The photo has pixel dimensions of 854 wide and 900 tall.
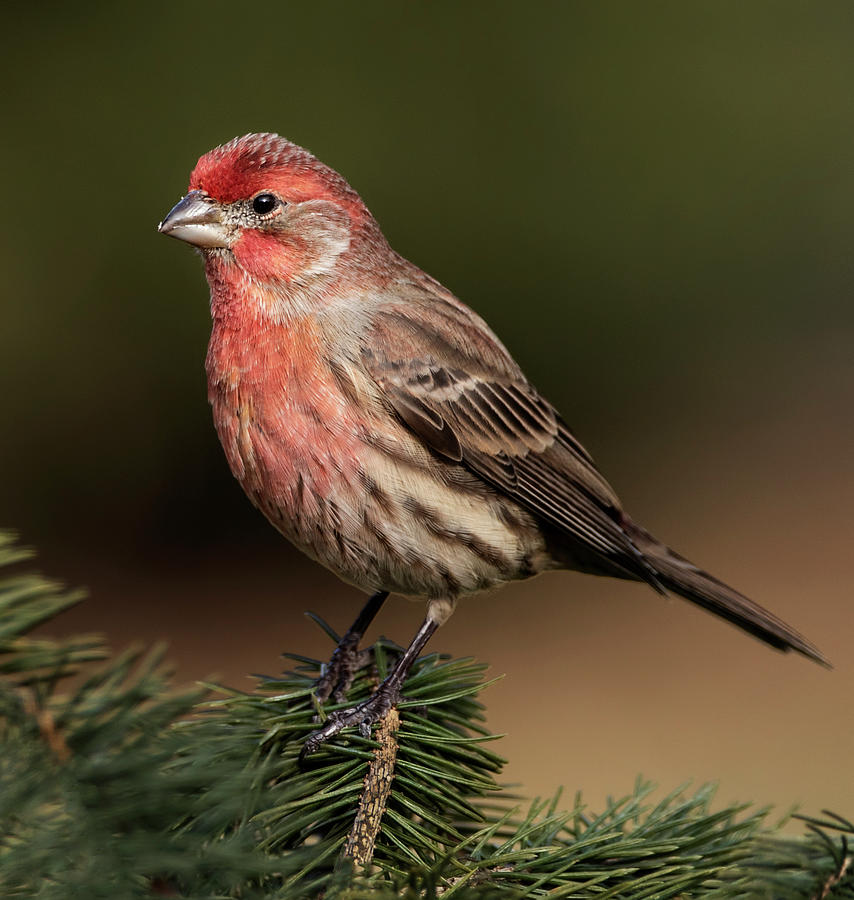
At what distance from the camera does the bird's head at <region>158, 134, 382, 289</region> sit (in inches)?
116

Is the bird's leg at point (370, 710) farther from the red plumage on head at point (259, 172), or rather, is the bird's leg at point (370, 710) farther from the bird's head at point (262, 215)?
the red plumage on head at point (259, 172)

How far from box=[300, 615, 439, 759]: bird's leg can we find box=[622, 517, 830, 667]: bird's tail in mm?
1027

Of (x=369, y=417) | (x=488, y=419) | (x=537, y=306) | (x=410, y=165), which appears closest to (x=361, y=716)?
(x=369, y=417)

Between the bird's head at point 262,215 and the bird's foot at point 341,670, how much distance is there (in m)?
1.00

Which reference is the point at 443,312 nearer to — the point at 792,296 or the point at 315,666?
the point at 315,666

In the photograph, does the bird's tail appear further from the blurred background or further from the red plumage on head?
the blurred background

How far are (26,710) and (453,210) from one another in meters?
4.14

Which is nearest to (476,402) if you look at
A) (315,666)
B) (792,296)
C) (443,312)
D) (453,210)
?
(443,312)

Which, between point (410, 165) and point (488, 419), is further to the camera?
point (410, 165)

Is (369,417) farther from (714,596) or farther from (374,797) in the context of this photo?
(714,596)

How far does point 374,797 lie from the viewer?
202cm

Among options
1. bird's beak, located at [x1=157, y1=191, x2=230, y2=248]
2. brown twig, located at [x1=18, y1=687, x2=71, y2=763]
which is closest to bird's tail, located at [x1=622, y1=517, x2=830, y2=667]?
bird's beak, located at [x1=157, y1=191, x2=230, y2=248]

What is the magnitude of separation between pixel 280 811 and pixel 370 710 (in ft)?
1.43

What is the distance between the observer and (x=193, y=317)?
18.0 ft
